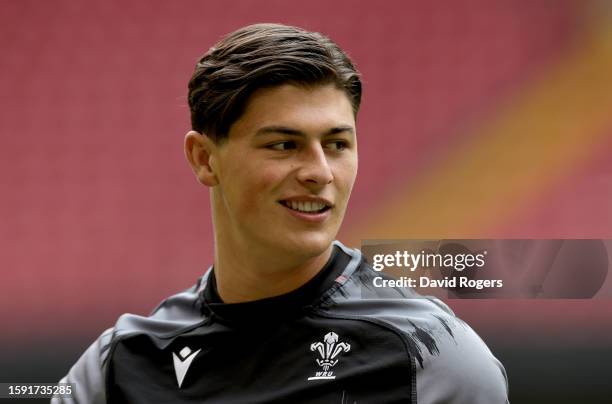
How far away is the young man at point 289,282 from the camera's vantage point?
7.04ft

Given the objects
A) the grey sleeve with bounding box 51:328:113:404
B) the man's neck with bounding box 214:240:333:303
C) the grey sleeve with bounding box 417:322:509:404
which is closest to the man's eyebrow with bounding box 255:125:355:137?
the man's neck with bounding box 214:240:333:303

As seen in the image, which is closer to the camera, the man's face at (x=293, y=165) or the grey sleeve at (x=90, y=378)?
the man's face at (x=293, y=165)

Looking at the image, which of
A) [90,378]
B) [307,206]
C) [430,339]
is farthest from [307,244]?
[90,378]

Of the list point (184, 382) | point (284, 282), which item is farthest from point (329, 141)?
point (184, 382)

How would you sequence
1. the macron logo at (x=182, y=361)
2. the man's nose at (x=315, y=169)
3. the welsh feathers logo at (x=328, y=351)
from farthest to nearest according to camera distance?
the macron logo at (x=182, y=361) < the welsh feathers logo at (x=328, y=351) < the man's nose at (x=315, y=169)

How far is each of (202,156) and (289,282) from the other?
377 mm

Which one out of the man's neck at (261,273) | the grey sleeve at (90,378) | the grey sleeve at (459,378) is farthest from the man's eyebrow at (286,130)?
the grey sleeve at (90,378)

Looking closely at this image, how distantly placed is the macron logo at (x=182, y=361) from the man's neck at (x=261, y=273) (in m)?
0.16

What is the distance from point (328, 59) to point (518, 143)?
136 centimetres

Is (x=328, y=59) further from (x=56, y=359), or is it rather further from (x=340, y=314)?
(x=56, y=359)

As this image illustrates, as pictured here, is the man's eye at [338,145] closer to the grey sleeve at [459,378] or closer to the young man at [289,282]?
the young man at [289,282]

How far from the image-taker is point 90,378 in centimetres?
249

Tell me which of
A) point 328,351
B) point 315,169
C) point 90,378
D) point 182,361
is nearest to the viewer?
point 315,169

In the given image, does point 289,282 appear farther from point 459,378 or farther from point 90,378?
point 90,378
